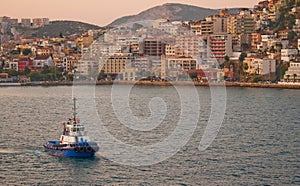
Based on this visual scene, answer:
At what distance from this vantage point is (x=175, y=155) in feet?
37.9

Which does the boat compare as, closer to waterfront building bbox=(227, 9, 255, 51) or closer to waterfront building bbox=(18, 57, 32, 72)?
waterfront building bbox=(227, 9, 255, 51)

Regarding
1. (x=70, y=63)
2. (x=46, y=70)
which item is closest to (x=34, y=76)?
(x=46, y=70)

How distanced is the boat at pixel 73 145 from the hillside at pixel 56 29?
5777 centimetres

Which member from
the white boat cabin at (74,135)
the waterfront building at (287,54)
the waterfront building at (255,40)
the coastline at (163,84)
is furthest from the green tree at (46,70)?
the white boat cabin at (74,135)

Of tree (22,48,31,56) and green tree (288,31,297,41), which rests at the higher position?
green tree (288,31,297,41)

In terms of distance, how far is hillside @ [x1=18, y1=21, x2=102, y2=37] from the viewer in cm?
7006

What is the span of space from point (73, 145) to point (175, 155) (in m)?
1.59

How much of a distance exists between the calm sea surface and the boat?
145mm

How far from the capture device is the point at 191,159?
11.2m

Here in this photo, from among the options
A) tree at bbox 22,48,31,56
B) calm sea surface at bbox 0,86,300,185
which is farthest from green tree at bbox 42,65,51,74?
calm sea surface at bbox 0,86,300,185

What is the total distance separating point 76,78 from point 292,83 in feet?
39.8

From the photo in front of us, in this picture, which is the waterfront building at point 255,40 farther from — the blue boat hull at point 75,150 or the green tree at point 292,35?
the blue boat hull at point 75,150

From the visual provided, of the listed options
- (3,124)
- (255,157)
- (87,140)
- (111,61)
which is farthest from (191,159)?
(111,61)

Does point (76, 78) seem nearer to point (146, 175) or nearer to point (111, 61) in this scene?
point (111, 61)
